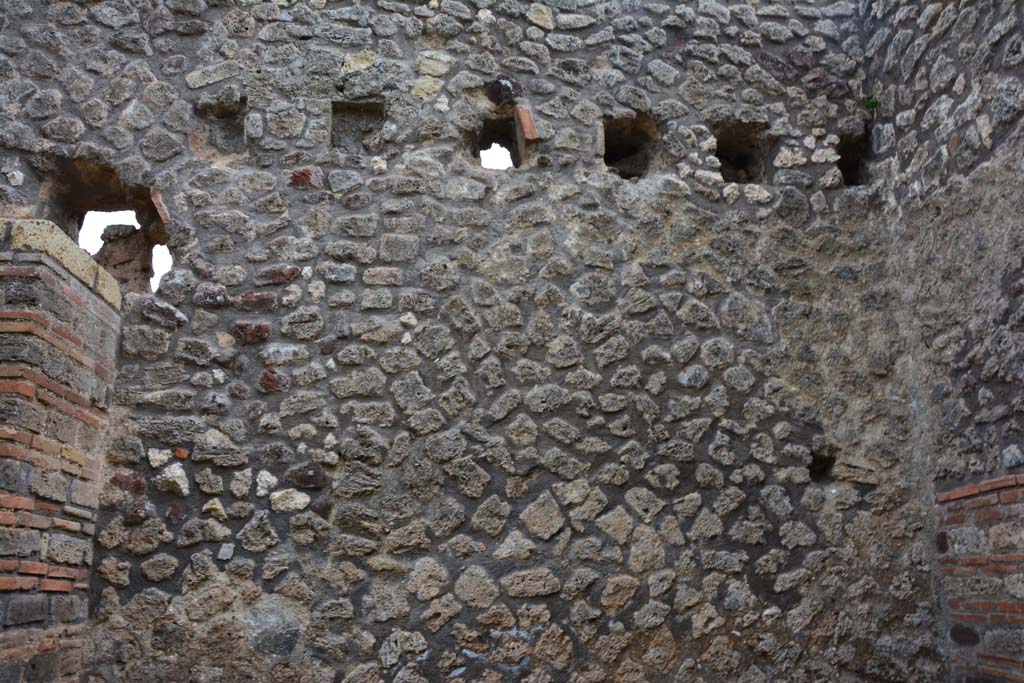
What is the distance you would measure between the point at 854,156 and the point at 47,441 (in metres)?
4.01

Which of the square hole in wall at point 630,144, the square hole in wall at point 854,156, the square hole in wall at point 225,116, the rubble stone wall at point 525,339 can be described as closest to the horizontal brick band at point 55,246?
the rubble stone wall at point 525,339

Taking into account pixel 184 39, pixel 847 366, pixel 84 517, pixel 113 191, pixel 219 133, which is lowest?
pixel 84 517

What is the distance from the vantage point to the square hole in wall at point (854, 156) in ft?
15.1

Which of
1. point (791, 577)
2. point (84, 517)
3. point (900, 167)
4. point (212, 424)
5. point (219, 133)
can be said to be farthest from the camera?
point (900, 167)

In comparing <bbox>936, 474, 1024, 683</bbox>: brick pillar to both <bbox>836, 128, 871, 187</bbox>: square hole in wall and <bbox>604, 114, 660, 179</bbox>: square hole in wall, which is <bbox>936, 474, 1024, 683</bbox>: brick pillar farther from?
<bbox>604, 114, 660, 179</bbox>: square hole in wall

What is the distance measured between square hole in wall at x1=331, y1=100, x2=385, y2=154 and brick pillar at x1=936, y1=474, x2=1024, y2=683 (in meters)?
3.06

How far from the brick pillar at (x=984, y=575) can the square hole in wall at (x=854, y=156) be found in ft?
5.60

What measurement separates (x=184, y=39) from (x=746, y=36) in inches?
110

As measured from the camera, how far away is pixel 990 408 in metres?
3.62

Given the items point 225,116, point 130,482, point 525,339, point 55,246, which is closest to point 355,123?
point 225,116

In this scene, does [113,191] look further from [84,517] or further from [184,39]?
[84,517]

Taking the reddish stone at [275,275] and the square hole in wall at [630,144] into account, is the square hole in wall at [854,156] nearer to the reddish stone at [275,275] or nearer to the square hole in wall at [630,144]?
the square hole in wall at [630,144]

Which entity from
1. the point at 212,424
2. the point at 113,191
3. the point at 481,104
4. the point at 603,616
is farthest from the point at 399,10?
the point at 603,616

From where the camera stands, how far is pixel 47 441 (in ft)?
10.3
